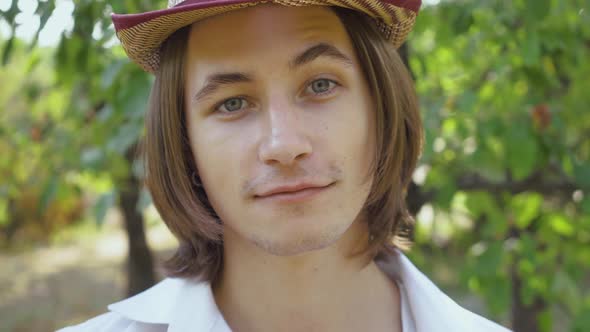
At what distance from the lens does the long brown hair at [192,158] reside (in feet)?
5.95

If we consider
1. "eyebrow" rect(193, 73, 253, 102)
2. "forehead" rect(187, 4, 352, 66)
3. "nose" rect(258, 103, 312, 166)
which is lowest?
"nose" rect(258, 103, 312, 166)

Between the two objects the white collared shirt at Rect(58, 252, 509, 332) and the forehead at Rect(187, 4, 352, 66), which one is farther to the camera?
the white collared shirt at Rect(58, 252, 509, 332)

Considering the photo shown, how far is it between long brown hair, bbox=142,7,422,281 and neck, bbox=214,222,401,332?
0.08 m

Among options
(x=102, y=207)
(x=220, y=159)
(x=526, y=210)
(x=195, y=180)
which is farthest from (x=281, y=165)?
(x=526, y=210)

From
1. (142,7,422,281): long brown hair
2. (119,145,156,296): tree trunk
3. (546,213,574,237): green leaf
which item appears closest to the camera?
(142,7,422,281): long brown hair

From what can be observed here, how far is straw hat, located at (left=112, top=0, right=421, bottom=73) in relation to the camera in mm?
1604

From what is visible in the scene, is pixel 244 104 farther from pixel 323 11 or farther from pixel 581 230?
pixel 581 230

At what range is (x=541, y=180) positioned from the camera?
2877mm

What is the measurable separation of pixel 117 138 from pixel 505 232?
1827 mm

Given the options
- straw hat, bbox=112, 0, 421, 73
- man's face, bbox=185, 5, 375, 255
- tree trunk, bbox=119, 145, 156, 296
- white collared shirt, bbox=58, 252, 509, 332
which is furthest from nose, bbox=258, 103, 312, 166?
tree trunk, bbox=119, 145, 156, 296

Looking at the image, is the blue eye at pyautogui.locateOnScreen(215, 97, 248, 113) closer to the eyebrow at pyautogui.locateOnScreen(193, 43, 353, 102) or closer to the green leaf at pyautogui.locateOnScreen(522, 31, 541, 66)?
the eyebrow at pyautogui.locateOnScreen(193, 43, 353, 102)

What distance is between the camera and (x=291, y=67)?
5.42 ft

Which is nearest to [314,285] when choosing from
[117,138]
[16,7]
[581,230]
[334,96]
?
[334,96]

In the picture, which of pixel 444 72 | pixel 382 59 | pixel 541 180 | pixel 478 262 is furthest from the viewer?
pixel 444 72
